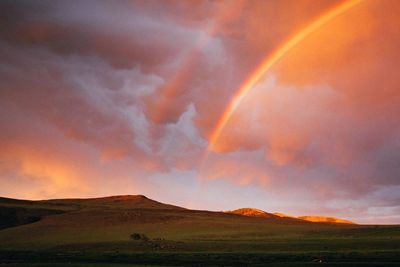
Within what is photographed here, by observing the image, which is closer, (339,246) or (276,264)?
(276,264)

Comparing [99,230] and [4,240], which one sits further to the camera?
[99,230]

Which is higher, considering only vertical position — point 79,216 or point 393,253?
point 79,216

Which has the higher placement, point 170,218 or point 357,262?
point 170,218

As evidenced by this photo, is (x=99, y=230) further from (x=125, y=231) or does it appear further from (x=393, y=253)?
(x=393, y=253)

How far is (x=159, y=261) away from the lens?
2833 cm

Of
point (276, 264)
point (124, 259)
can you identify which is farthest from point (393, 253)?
point (124, 259)

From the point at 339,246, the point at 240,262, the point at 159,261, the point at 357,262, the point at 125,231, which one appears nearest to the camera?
the point at 357,262

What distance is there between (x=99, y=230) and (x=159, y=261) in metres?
38.9

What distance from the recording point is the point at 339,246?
3522 cm

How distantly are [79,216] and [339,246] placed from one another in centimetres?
6686

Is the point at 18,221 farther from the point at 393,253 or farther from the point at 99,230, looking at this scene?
the point at 393,253

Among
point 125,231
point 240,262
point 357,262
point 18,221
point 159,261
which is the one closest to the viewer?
point 357,262

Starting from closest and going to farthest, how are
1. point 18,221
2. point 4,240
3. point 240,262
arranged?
point 240,262 < point 4,240 < point 18,221

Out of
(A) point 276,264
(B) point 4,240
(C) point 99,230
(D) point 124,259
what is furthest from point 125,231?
(A) point 276,264
